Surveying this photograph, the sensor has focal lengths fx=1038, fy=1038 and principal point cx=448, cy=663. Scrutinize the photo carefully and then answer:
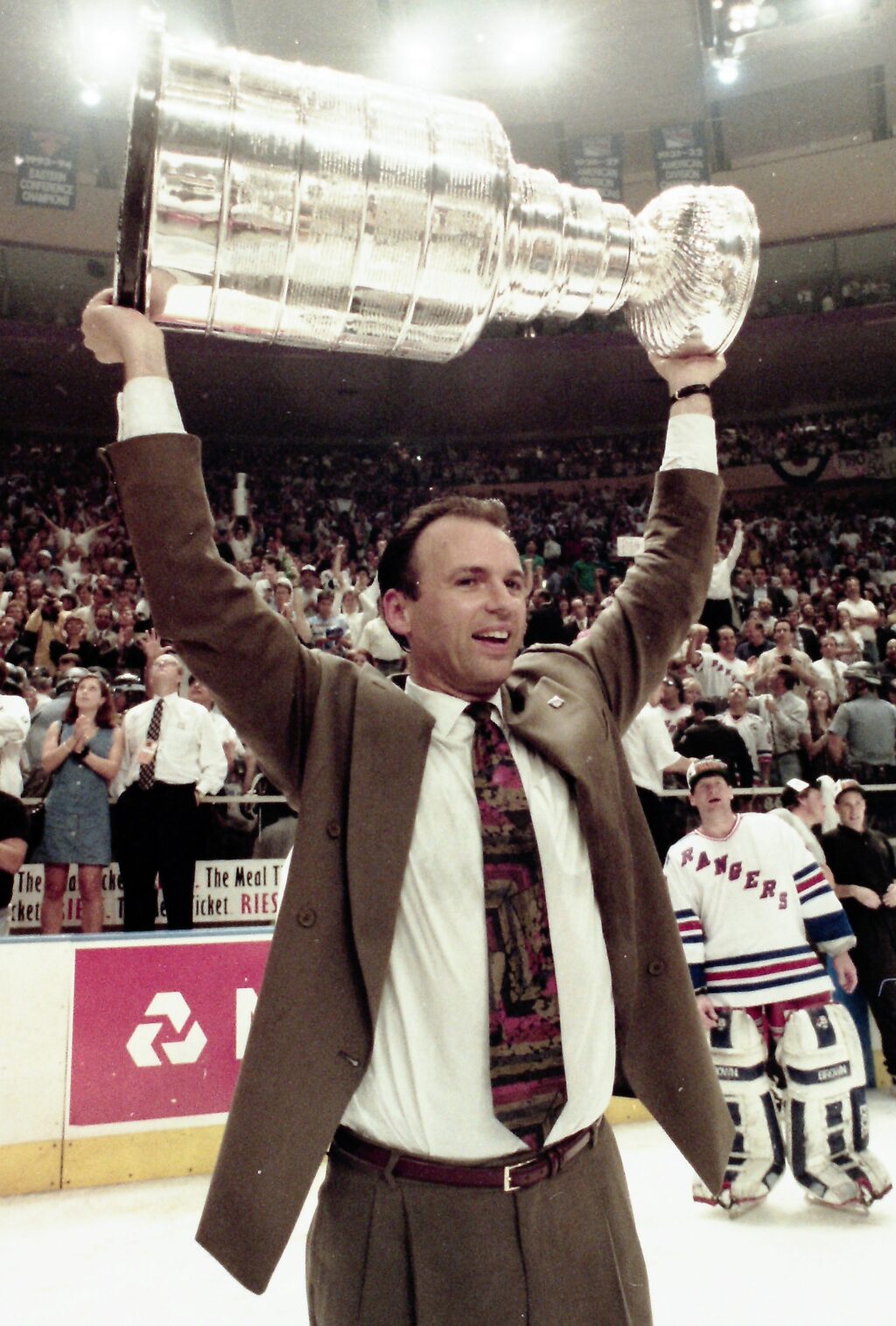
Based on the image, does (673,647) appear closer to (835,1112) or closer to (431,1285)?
(431,1285)

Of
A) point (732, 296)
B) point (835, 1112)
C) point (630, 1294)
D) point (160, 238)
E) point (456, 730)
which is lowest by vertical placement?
point (835, 1112)

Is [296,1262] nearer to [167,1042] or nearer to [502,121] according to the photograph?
[167,1042]

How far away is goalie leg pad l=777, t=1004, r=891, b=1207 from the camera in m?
3.87

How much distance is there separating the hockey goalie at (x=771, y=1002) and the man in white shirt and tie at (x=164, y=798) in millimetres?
2662

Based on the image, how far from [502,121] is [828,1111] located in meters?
16.5

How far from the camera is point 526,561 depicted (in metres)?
11.4

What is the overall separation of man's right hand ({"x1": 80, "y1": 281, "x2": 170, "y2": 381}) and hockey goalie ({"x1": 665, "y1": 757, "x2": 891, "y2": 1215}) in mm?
3439

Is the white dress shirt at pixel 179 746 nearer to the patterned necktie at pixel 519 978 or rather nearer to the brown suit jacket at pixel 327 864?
the brown suit jacket at pixel 327 864

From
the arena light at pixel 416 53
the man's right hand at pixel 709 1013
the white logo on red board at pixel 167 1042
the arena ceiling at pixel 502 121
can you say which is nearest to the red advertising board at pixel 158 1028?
the white logo on red board at pixel 167 1042

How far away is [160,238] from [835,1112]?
3983 millimetres

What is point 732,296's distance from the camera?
1503 millimetres

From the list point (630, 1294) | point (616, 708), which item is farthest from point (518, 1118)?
point (616, 708)

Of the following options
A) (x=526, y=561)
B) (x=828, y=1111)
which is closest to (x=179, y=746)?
(x=828, y=1111)

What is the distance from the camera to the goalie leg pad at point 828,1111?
152 inches
